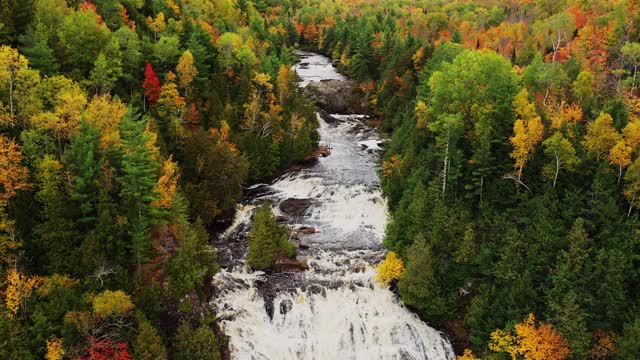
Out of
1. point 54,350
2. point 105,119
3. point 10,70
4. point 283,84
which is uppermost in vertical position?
point 10,70

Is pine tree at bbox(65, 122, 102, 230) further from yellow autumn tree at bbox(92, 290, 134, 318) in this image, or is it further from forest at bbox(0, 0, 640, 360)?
yellow autumn tree at bbox(92, 290, 134, 318)

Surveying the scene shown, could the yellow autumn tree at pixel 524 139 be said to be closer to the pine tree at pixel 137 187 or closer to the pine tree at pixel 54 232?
the pine tree at pixel 137 187

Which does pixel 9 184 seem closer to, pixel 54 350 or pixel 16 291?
pixel 16 291

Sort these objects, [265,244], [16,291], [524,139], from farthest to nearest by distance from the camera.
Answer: [265,244] → [524,139] → [16,291]

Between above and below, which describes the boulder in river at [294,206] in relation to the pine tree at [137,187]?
below

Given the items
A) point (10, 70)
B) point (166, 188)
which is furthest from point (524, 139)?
point (10, 70)

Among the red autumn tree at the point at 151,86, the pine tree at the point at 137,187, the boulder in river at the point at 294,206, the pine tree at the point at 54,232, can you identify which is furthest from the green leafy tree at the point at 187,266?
the red autumn tree at the point at 151,86

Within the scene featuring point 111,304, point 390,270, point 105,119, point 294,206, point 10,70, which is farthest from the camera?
point 294,206
